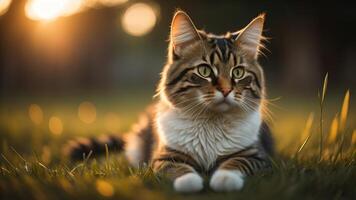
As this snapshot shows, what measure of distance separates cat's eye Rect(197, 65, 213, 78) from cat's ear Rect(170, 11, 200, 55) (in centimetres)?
33

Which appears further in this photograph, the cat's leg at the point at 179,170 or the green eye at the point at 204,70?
the green eye at the point at 204,70

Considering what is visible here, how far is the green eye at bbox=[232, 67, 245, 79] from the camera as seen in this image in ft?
10.8

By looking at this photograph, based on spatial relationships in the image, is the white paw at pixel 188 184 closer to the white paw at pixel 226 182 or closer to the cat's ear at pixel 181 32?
the white paw at pixel 226 182

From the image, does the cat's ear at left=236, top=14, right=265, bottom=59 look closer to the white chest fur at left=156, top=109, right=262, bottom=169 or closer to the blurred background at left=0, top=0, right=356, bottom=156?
the white chest fur at left=156, top=109, right=262, bottom=169

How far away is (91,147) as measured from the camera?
15.1ft

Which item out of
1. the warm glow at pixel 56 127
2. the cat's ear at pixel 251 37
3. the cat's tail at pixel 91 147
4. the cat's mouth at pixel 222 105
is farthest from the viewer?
the warm glow at pixel 56 127

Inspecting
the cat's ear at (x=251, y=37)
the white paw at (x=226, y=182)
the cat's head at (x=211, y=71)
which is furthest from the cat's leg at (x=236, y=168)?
the cat's ear at (x=251, y=37)

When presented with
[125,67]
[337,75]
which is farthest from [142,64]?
[337,75]

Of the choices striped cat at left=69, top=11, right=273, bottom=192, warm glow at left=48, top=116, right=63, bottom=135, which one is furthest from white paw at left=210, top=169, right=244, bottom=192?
warm glow at left=48, top=116, right=63, bottom=135

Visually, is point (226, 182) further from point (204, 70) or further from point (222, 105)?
point (204, 70)

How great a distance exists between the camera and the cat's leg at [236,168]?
261cm

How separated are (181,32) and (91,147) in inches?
69.6

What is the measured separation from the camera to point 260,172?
308 cm

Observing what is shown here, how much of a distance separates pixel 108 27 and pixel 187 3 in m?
9.71
